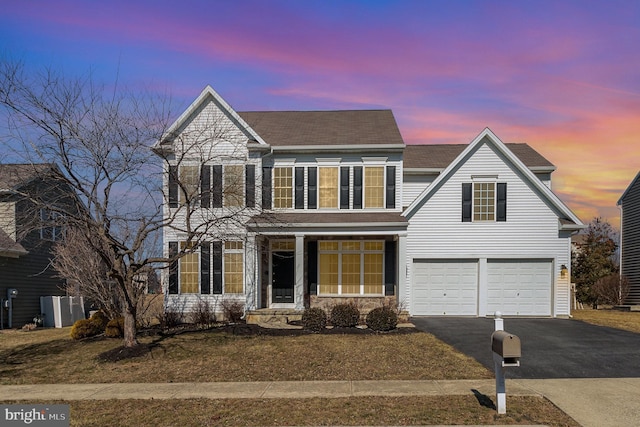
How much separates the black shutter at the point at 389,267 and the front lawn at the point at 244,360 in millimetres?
4782

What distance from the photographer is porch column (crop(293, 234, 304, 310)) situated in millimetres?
19438

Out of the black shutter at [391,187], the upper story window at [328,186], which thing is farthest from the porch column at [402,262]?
the upper story window at [328,186]

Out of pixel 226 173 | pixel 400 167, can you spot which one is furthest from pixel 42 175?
pixel 400 167

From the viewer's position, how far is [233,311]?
62.4 ft

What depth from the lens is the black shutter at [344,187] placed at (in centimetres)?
2081

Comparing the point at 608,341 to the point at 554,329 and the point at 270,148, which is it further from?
the point at 270,148

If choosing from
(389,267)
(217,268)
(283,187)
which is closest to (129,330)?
(217,268)

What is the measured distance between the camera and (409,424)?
24.9ft

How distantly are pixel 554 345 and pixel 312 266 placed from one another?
10.1 metres

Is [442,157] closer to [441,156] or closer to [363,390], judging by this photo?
[441,156]

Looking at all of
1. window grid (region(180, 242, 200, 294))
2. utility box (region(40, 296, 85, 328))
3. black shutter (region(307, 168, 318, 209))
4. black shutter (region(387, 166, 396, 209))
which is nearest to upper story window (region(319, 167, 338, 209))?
black shutter (region(307, 168, 318, 209))

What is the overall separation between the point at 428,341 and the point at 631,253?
24523 mm

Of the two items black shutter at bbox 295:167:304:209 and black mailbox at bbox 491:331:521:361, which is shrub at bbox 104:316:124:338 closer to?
black shutter at bbox 295:167:304:209

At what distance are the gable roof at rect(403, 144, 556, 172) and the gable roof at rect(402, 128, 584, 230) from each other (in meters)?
1.52
